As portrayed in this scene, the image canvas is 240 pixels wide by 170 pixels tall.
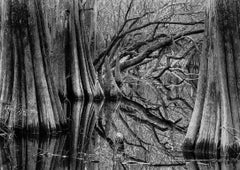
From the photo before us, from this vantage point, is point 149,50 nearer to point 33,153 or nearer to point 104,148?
point 104,148

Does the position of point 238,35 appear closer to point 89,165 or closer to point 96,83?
point 89,165

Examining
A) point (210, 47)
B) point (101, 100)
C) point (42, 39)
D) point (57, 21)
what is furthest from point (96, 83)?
point (210, 47)

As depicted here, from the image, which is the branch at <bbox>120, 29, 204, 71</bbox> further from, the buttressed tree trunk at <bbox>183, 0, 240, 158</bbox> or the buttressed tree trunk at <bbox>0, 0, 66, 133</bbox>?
the buttressed tree trunk at <bbox>183, 0, 240, 158</bbox>

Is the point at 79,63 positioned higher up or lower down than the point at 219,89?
higher up

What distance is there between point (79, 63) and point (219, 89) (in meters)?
10.1

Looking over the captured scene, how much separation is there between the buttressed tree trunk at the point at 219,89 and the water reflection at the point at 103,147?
570 mm

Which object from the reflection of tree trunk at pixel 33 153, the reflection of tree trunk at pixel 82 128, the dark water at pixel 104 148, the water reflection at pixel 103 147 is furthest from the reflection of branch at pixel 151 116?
the reflection of tree trunk at pixel 33 153

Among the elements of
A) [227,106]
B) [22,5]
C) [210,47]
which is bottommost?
[227,106]

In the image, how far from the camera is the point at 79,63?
1788 centimetres

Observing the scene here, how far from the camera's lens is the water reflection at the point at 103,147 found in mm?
7738

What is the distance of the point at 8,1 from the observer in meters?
10.9

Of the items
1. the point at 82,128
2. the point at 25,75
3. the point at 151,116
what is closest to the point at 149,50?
the point at 151,116

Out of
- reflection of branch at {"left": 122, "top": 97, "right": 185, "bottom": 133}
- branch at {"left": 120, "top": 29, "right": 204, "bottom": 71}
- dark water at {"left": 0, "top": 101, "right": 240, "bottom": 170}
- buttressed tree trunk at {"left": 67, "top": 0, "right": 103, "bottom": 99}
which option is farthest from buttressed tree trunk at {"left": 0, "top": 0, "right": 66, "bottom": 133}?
branch at {"left": 120, "top": 29, "right": 204, "bottom": 71}

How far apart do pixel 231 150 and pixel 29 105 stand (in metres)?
4.48
